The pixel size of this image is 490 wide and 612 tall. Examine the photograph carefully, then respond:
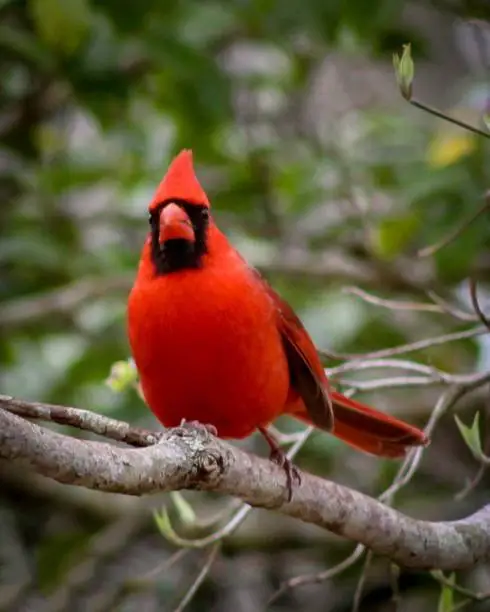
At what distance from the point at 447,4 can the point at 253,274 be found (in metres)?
0.99

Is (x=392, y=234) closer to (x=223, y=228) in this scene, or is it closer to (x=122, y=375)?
(x=223, y=228)

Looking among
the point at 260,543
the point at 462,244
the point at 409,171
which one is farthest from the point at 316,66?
the point at 260,543

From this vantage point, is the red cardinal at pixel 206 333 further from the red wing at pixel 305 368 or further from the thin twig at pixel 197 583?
the thin twig at pixel 197 583

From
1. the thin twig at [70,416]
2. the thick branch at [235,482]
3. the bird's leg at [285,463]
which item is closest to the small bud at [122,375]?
the bird's leg at [285,463]

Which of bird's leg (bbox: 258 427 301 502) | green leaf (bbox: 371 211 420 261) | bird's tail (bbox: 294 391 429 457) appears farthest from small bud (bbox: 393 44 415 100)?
green leaf (bbox: 371 211 420 261)

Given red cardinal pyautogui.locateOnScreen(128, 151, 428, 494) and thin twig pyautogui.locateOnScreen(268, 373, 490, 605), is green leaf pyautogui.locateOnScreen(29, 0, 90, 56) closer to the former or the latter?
red cardinal pyautogui.locateOnScreen(128, 151, 428, 494)

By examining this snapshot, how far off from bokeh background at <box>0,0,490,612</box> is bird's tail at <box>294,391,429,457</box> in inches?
17.7

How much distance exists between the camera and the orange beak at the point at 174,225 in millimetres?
1688

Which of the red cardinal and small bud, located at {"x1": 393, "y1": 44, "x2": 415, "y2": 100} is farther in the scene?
the red cardinal

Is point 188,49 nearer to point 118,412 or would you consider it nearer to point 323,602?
point 118,412

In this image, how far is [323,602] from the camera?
9.52ft

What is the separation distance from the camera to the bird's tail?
1.88 metres

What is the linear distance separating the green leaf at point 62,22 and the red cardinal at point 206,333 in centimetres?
59

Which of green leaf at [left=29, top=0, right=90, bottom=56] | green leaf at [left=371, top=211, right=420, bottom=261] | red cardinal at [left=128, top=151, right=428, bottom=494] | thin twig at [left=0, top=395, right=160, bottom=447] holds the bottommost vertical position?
green leaf at [left=371, top=211, right=420, bottom=261]
